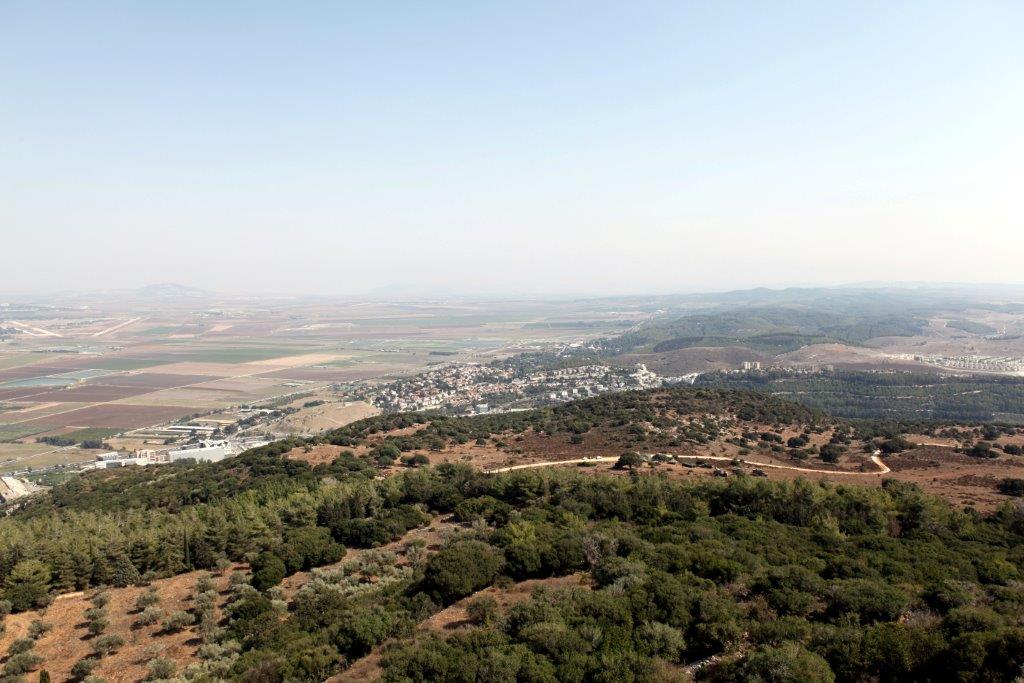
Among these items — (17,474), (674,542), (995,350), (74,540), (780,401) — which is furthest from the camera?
(995,350)

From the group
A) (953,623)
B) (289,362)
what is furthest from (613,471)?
(289,362)

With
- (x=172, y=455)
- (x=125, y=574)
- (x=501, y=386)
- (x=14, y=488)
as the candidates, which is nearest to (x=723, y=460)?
(x=125, y=574)

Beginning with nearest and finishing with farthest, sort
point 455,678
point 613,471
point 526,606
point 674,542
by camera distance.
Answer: point 455,678, point 526,606, point 674,542, point 613,471

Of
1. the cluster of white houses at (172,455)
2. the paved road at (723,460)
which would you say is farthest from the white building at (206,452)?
Result: the paved road at (723,460)

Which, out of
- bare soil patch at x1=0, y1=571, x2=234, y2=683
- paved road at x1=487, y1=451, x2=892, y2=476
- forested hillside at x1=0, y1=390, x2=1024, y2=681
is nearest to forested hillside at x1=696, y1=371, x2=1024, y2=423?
paved road at x1=487, y1=451, x2=892, y2=476

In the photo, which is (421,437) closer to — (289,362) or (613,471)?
(613,471)

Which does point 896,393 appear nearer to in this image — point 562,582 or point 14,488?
point 562,582

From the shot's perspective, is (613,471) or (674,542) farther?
(613,471)

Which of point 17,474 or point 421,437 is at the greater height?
point 421,437

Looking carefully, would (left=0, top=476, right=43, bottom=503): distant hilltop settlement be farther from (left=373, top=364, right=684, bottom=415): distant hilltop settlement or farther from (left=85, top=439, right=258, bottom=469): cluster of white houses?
(left=373, top=364, right=684, bottom=415): distant hilltop settlement
